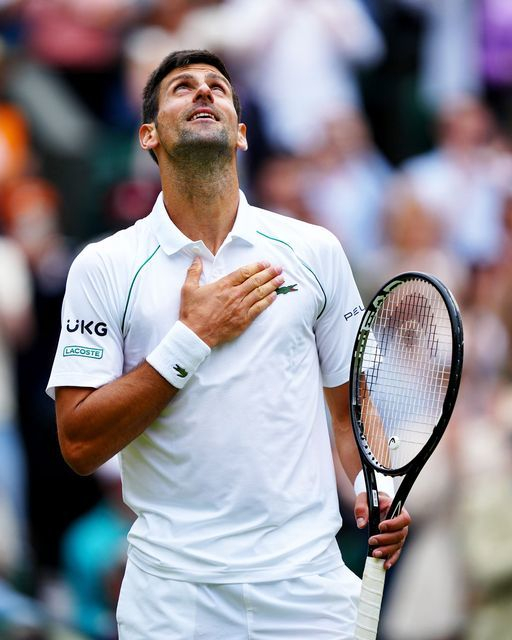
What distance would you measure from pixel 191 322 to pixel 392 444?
0.72 meters

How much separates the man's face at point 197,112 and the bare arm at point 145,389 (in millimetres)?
418

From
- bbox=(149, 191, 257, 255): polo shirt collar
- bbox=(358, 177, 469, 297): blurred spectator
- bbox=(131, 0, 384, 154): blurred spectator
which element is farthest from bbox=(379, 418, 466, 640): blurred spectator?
bbox=(131, 0, 384, 154): blurred spectator

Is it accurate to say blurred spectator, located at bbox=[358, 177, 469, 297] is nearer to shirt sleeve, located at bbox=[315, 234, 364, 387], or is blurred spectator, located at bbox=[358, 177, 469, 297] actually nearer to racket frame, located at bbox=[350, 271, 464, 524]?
shirt sleeve, located at bbox=[315, 234, 364, 387]

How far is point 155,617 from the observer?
3.98 meters

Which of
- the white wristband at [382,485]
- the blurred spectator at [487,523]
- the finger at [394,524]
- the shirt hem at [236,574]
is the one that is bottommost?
the blurred spectator at [487,523]

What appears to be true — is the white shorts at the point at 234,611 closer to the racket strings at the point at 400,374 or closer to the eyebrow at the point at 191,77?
the racket strings at the point at 400,374

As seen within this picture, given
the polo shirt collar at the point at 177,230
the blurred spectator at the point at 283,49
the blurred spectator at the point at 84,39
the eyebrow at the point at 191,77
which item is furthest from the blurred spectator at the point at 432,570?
the blurred spectator at the point at 84,39

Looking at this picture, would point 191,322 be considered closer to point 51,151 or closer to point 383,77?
point 51,151

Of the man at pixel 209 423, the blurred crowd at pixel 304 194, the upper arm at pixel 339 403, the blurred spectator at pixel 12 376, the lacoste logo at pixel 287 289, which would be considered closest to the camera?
the man at pixel 209 423

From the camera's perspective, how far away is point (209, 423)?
3.97m

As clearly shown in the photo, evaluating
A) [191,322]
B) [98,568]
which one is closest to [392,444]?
[191,322]

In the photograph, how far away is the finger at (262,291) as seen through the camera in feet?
13.2

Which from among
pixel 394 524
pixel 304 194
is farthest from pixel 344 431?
pixel 304 194

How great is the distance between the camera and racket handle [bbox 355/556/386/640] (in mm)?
3820
